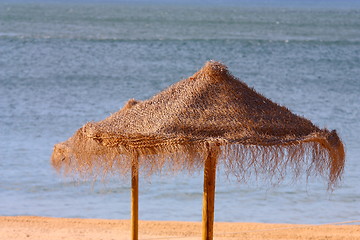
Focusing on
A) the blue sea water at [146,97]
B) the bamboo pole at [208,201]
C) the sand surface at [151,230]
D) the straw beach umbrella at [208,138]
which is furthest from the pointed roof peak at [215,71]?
the sand surface at [151,230]

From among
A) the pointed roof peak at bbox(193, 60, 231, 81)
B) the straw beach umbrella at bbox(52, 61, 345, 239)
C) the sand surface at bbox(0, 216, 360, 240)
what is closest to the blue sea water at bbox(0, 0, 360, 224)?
the straw beach umbrella at bbox(52, 61, 345, 239)

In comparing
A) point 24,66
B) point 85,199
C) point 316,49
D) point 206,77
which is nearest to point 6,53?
point 24,66

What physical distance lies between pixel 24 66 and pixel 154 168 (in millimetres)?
20587

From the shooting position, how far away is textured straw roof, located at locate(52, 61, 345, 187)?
221 inches

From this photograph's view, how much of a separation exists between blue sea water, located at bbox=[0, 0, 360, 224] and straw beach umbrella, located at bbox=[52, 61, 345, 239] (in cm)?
40

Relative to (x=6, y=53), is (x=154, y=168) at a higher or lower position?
lower

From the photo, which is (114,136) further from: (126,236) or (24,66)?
(24,66)

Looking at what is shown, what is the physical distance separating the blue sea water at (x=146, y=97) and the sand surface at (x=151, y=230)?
573 millimetres

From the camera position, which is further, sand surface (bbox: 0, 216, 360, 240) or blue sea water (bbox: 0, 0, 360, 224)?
blue sea water (bbox: 0, 0, 360, 224)

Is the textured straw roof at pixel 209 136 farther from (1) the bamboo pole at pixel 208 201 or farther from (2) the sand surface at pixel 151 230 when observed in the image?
(2) the sand surface at pixel 151 230

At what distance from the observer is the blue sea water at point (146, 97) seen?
1017 centimetres

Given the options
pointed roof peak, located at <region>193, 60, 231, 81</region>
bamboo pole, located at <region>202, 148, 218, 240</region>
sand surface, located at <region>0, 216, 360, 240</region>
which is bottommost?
sand surface, located at <region>0, 216, 360, 240</region>

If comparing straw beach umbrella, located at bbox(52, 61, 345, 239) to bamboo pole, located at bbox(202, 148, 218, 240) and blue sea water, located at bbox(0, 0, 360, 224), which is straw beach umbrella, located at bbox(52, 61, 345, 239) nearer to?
bamboo pole, located at bbox(202, 148, 218, 240)

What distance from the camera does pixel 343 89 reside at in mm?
21188
